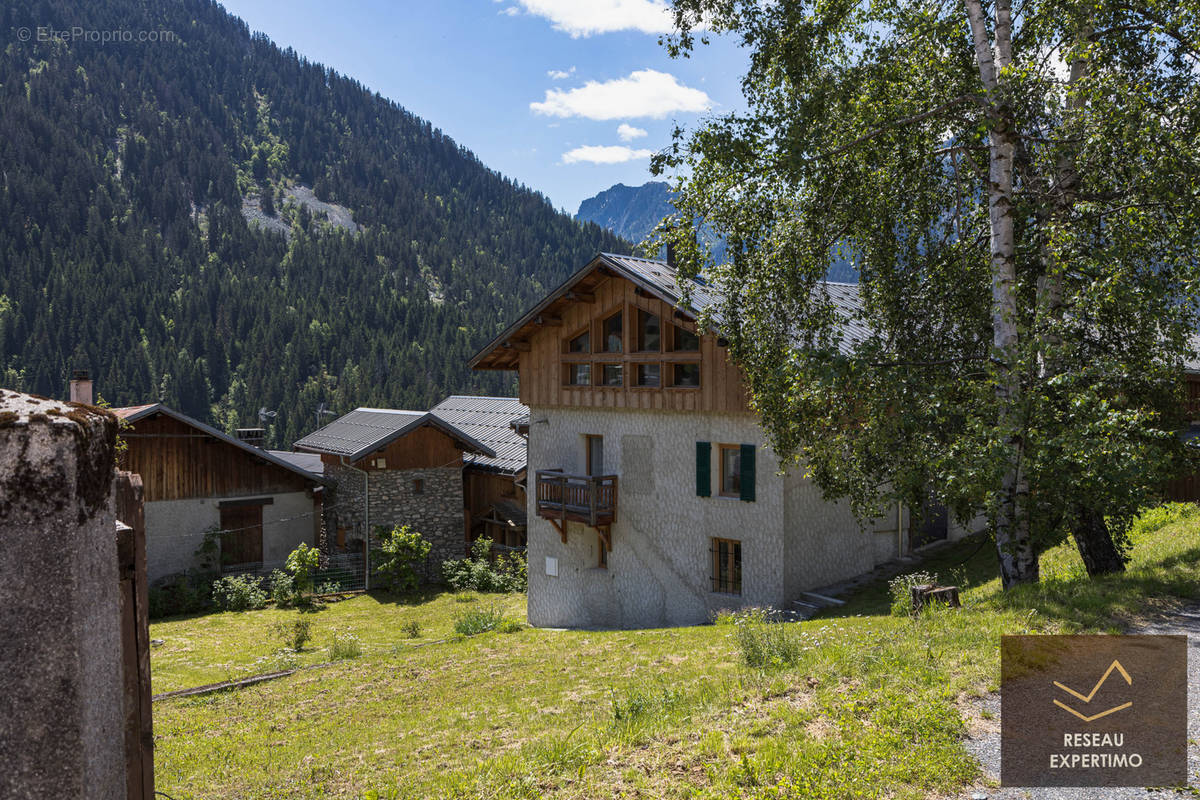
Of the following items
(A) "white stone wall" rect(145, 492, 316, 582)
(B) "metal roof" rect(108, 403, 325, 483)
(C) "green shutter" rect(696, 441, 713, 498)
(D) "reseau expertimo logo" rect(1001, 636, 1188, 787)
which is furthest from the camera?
(A) "white stone wall" rect(145, 492, 316, 582)

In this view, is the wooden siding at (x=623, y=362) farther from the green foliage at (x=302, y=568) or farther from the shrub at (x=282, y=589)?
the shrub at (x=282, y=589)

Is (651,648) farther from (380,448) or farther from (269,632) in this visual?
(380,448)

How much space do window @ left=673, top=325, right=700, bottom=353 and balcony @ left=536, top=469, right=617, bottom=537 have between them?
379 centimetres

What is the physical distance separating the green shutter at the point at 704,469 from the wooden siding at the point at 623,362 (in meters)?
0.91

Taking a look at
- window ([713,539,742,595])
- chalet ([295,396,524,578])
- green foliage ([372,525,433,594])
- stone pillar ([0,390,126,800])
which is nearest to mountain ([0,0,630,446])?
chalet ([295,396,524,578])

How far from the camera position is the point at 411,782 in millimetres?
6523

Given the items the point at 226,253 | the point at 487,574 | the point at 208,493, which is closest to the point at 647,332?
the point at 487,574

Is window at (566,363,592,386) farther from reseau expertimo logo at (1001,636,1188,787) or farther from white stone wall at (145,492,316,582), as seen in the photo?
reseau expertimo logo at (1001,636,1188,787)

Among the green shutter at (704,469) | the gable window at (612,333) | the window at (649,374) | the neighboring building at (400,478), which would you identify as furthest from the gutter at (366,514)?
the green shutter at (704,469)

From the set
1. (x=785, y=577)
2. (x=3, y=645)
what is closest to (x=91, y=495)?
(x=3, y=645)

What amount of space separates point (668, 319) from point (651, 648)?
818cm

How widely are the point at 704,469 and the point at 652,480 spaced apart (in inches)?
64.1

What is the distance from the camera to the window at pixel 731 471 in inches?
711

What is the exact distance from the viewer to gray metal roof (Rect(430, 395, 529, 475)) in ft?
99.3
